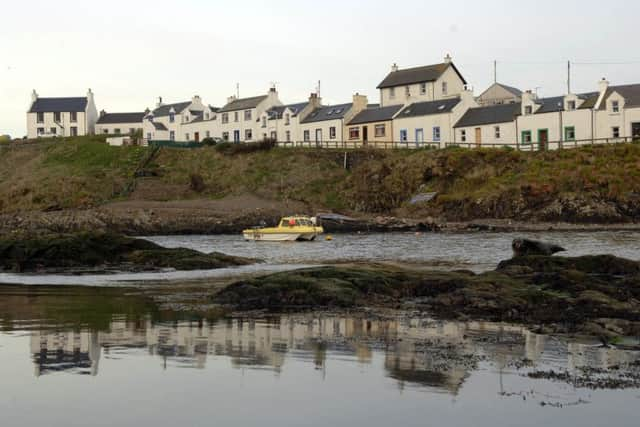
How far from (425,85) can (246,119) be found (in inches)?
893

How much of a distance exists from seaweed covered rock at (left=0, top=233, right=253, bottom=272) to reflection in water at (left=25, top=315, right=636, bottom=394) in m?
14.9

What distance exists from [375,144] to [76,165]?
32656 millimetres

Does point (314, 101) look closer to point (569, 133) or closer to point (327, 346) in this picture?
point (569, 133)

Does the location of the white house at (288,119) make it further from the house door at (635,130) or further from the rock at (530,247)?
the rock at (530,247)

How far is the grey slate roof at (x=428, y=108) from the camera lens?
8094 cm

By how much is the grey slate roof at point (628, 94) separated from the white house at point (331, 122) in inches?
1072

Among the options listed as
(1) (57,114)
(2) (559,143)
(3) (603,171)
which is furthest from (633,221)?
(1) (57,114)

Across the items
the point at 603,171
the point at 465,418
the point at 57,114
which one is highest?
the point at 57,114

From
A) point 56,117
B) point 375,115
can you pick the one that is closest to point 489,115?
point 375,115

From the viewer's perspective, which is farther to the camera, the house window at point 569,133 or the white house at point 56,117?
→ the white house at point 56,117

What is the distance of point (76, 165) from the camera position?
293 ft

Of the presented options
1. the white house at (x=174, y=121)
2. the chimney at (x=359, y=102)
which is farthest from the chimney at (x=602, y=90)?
the white house at (x=174, y=121)

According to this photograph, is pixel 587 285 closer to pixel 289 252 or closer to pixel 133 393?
pixel 133 393

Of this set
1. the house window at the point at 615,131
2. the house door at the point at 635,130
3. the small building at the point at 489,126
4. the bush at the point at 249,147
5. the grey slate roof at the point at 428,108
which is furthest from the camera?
the bush at the point at 249,147
